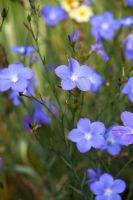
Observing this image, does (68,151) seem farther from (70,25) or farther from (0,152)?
(70,25)

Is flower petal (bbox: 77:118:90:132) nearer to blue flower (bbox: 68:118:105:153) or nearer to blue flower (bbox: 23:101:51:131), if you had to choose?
blue flower (bbox: 68:118:105:153)

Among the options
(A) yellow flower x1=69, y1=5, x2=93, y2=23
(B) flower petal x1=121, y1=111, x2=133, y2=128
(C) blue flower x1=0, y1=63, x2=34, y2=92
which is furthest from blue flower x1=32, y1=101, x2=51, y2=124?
(B) flower petal x1=121, y1=111, x2=133, y2=128

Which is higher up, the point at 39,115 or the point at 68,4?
the point at 68,4

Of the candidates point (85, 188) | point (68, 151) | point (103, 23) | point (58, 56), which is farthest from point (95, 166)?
point (58, 56)

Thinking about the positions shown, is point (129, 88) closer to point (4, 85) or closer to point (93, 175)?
point (93, 175)

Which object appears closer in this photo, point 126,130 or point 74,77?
point 126,130

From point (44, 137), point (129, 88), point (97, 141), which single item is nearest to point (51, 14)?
point (44, 137)
